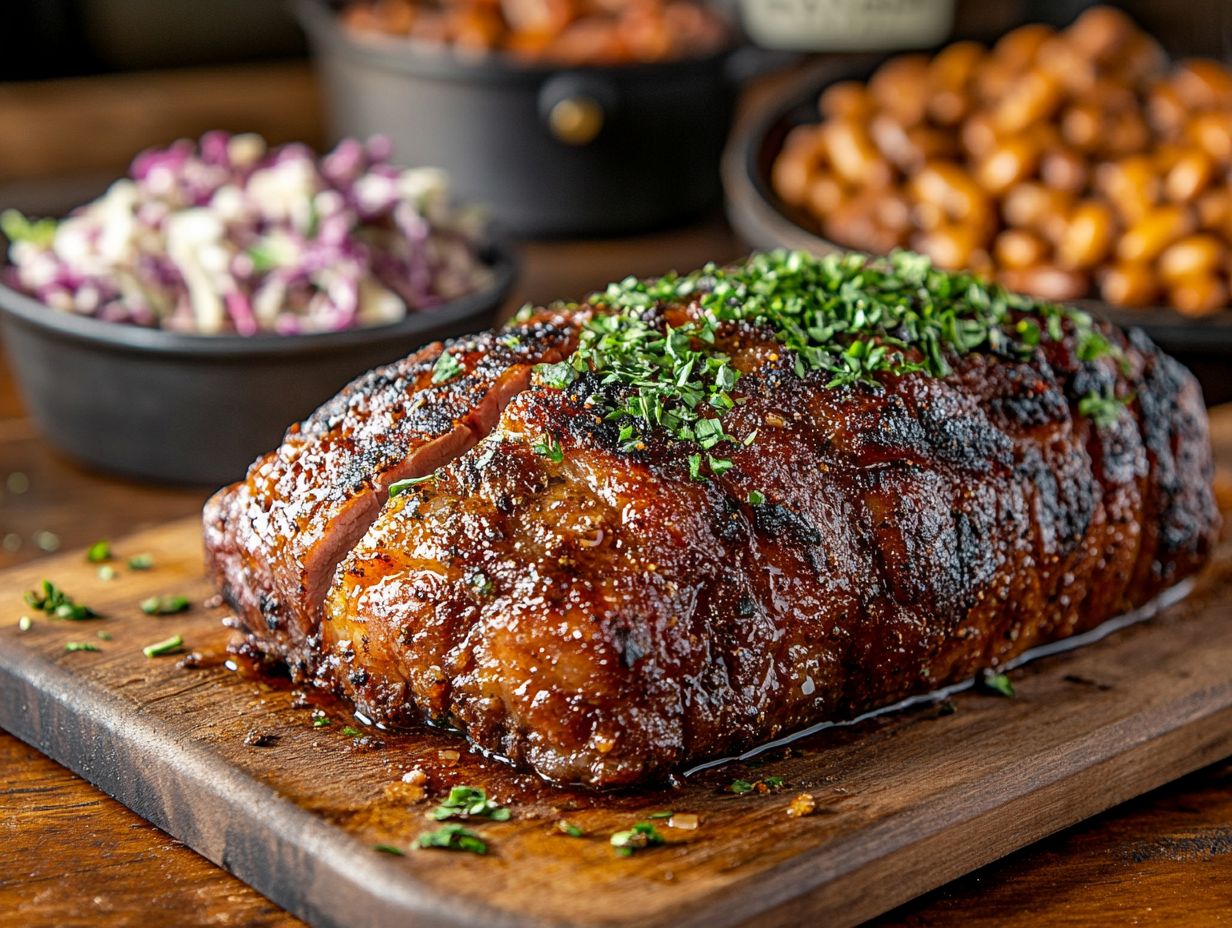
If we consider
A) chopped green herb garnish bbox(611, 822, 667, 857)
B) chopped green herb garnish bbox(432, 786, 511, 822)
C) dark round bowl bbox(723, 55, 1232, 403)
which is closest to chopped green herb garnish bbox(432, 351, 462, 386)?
chopped green herb garnish bbox(432, 786, 511, 822)

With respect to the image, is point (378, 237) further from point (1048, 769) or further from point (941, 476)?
point (1048, 769)

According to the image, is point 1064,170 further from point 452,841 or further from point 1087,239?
point 452,841

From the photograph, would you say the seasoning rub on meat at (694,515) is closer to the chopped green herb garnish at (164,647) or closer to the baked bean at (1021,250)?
the chopped green herb garnish at (164,647)

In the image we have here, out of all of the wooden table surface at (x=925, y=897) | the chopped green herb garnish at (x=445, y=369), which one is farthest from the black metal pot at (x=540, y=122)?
the wooden table surface at (x=925, y=897)

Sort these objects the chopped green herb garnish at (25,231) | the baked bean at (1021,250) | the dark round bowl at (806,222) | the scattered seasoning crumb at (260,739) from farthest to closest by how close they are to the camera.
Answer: the baked bean at (1021,250)
the chopped green herb garnish at (25,231)
the dark round bowl at (806,222)
the scattered seasoning crumb at (260,739)

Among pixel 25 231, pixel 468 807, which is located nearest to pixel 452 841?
pixel 468 807

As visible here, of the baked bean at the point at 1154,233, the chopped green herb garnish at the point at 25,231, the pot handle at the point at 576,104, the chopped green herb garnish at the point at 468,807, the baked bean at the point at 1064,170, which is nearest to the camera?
the chopped green herb garnish at the point at 468,807
